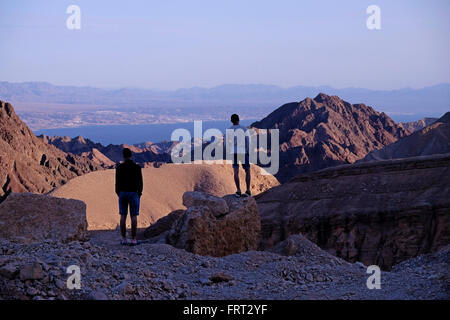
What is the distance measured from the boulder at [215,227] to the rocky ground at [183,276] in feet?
10.4

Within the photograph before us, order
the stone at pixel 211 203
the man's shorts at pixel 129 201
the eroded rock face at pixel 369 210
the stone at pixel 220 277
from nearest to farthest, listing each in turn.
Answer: the stone at pixel 220 277, the man's shorts at pixel 129 201, the stone at pixel 211 203, the eroded rock face at pixel 369 210

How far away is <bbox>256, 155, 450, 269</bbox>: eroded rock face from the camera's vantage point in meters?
33.1

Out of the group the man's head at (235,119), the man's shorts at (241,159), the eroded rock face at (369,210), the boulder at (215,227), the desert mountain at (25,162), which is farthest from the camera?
the desert mountain at (25,162)

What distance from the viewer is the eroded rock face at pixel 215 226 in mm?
15297

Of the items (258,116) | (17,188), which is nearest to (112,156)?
(17,188)

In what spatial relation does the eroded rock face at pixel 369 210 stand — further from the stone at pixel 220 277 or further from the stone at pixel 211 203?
the stone at pixel 220 277

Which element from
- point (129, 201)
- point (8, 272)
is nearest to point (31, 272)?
point (8, 272)

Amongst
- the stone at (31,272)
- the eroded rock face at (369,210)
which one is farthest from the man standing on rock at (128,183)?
the eroded rock face at (369,210)

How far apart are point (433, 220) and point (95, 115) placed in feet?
467

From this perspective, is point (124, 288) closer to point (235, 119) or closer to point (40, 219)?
point (40, 219)

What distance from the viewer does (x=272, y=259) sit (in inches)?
472

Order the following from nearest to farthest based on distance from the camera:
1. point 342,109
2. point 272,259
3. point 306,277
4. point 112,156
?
point 306,277, point 272,259, point 112,156, point 342,109

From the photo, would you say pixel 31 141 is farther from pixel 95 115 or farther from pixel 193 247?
pixel 95 115
